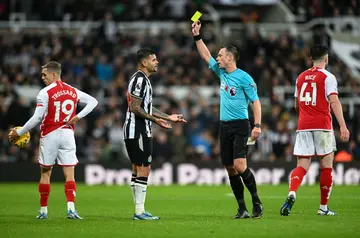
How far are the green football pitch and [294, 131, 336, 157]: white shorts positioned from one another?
93cm

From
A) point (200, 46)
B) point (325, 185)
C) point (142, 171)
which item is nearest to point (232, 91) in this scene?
point (200, 46)

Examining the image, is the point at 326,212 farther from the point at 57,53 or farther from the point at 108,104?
the point at 57,53

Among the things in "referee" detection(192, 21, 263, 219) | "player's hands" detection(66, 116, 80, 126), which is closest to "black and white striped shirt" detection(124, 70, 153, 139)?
"player's hands" detection(66, 116, 80, 126)

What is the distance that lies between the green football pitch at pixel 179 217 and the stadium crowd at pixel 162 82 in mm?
5310

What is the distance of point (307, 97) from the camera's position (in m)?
12.9

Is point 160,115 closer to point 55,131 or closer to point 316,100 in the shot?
point 55,131

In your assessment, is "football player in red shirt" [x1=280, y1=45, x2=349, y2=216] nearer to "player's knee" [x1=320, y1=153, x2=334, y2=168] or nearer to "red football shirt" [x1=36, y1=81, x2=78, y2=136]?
"player's knee" [x1=320, y1=153, x2=334, y2=168]

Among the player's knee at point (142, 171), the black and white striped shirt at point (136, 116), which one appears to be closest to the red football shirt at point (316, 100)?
the black and white striped shirt at point (136, 116)

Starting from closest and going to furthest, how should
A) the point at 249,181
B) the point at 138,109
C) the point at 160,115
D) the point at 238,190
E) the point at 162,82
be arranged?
the point at 138,109 < the point at 249,181 < the point at 238,190 < the point at 160,115 < the point at 162,82

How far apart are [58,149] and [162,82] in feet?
47.7

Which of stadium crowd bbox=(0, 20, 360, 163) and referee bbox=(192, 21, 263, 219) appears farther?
stadium crowd bbox=(0, 20, 360, 163)

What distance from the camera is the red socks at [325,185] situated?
12.8 meters

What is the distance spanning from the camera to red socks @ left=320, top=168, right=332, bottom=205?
1275cm

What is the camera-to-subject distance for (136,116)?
12.3 meters
